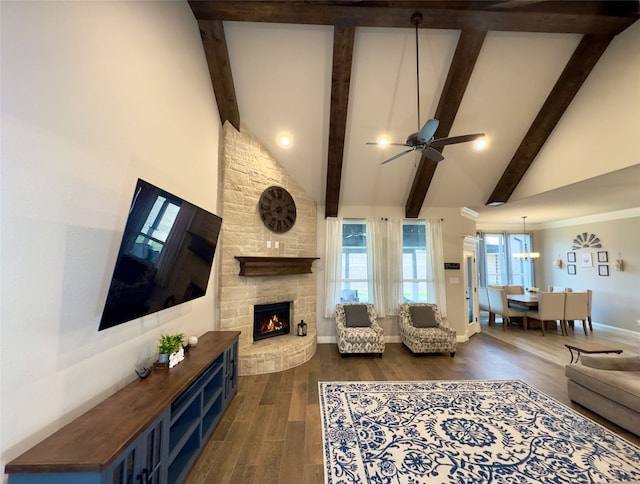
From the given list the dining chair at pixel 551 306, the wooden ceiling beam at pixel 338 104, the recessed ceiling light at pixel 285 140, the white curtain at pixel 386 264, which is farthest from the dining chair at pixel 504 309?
the recessed ceiling light at pixel 285 140

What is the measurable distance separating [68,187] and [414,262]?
5439mm

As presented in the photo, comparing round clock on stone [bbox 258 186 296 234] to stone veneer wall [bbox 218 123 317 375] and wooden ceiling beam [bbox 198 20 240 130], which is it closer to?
stone veneer wall [bbox 218 123 317 375]

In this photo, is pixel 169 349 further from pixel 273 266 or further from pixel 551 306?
pixel 551 306

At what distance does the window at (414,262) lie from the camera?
557 centimetres

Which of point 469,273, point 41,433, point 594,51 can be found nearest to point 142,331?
point 41,433

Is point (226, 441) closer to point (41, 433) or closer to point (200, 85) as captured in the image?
point (41, 433)

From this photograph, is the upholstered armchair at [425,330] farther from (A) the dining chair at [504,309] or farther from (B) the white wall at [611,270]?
(B) the white wall at [611,270]

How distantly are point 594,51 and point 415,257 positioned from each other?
12.6 ft

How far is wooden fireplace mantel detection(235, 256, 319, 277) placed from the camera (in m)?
3.90

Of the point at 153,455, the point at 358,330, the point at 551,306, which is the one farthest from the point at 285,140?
the point at 551,306

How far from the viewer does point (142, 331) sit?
221cm

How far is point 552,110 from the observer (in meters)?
3.79

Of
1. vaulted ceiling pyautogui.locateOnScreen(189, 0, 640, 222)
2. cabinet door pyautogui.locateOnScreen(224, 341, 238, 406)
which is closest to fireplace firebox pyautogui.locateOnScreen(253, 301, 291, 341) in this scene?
cabinet door pyautogui.locateOnScreen(224, 341, 238, 406)

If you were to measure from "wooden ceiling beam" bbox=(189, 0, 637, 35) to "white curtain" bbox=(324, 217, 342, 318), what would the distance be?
129 inches
